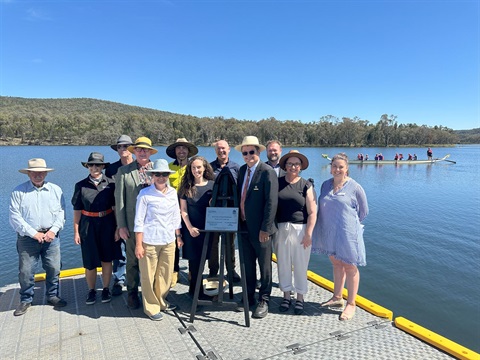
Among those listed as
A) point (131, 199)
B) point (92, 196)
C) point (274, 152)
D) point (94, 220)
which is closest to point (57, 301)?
point (94, 220)

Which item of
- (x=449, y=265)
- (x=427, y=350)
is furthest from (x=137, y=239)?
(x=449, y=265)

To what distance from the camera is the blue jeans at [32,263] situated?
3895 millimetres

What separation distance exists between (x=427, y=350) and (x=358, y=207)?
5.50 feet

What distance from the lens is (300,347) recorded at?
317cm

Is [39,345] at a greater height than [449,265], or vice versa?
[39,345]

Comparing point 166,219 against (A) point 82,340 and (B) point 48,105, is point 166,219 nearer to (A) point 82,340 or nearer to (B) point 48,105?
(A) point 82,340

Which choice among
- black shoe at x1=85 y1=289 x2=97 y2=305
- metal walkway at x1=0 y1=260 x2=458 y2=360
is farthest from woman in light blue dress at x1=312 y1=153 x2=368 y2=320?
black shoe at x1=85 y1=289 x2=97 y2=305

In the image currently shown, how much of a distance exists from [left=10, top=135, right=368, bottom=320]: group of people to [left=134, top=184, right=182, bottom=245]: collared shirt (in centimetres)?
1

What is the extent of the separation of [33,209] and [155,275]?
1839 mm

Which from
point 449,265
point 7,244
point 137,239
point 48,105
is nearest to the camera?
point 137,239

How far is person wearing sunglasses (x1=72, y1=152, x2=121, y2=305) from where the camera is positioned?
4.02 meters

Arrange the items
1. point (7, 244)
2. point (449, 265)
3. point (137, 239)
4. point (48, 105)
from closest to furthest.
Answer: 1. point (137, 239)
2. point (449, 265)
3. point (7, 244)
4. point (48, 105)

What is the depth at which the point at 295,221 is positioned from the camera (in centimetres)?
381

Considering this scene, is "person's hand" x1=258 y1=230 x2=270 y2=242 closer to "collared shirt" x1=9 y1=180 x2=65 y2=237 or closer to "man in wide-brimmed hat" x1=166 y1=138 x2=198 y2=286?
"man in wide-brimmed hat" x1=166 y1=138 x2=198 y2=286
